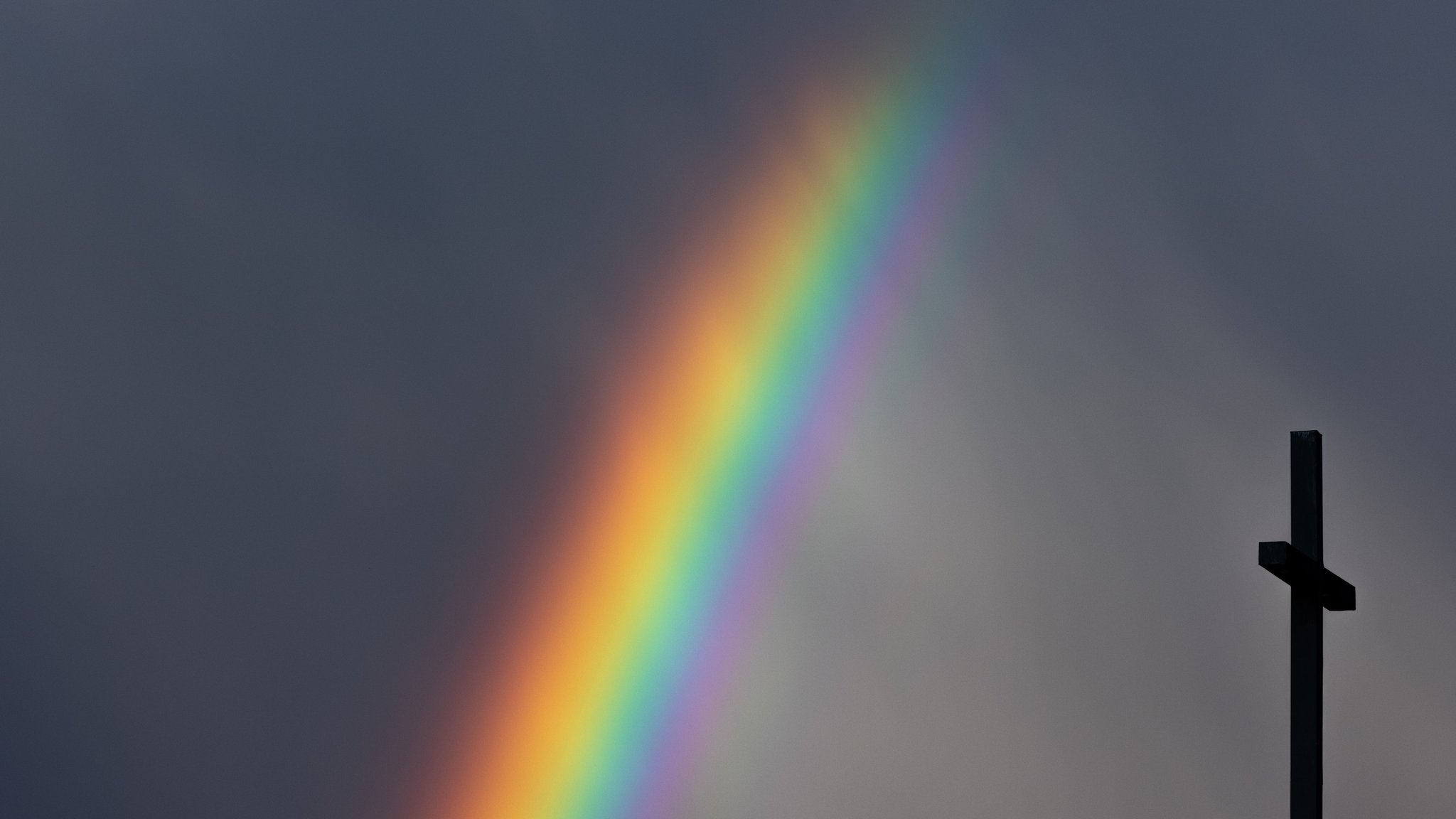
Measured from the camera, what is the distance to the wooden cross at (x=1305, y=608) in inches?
124

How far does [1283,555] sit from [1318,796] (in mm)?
453

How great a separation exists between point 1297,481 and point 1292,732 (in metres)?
0.49

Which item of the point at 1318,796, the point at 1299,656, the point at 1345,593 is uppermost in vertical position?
the point at 1345,593

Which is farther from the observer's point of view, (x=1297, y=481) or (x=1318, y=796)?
(x=1297, y=481)

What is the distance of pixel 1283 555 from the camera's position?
3.26 metres

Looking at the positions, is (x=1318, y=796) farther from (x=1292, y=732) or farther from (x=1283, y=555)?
(x=1283, y=555)

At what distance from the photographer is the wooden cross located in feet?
10.3

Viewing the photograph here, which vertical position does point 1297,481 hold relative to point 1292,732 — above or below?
above

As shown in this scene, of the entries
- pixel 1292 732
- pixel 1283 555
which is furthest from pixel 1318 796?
pixel 1283 555

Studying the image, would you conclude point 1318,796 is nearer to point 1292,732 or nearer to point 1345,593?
point 1292,732

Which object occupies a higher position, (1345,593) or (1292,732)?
(1345,593)

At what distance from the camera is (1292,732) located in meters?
3.21

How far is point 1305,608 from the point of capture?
10.8 ft

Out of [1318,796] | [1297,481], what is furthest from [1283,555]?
[1318,796]
